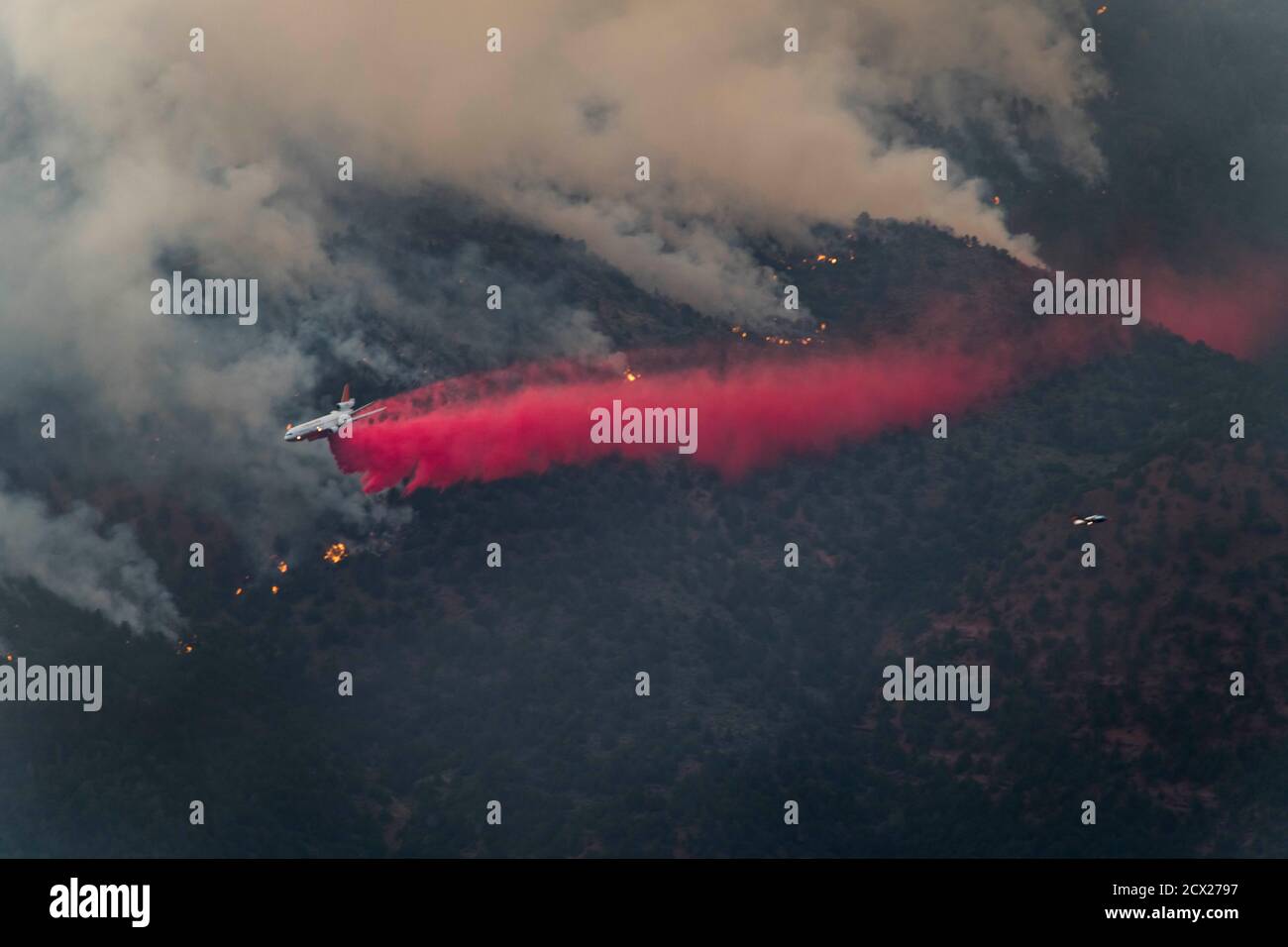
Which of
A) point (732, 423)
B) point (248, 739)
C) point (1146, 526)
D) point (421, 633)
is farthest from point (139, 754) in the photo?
point (1146, 526)

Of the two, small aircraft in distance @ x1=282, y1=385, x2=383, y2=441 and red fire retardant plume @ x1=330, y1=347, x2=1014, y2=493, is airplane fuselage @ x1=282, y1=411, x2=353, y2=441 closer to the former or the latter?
small aircraft in distance @ x1=282, y1=385, x2=383, y2=441

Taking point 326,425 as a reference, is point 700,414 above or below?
above

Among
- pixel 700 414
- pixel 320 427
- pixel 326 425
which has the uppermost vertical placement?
pixel 700 414

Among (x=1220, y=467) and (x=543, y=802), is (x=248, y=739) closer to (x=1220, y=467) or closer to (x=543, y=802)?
(x=543, y=802)

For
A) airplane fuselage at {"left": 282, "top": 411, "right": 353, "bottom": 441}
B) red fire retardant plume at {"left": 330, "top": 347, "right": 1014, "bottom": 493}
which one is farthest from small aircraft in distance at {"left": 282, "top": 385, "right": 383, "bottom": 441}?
red fire retardant plume at {"left": 330, "top": 347, "right": 1014, "bottom": 493}

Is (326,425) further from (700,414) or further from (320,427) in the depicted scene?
(700,414)

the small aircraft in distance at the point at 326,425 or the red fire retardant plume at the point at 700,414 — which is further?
the red fire retardant plume at the point at 700,414

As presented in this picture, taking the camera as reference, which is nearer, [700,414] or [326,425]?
[326,425]

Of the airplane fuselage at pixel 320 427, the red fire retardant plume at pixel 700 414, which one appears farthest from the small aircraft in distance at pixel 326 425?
the red fire retardant plume at pixel 700 414

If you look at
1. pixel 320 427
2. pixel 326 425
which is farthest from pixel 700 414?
pixel 320 427

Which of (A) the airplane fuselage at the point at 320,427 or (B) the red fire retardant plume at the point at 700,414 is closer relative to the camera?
(A) the airplane fuselage at the point at 320,427

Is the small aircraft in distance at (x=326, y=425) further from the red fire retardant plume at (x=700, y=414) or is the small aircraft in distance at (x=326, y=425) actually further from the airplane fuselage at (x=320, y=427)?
the red fire retardant plume at (x=700, y=414)
